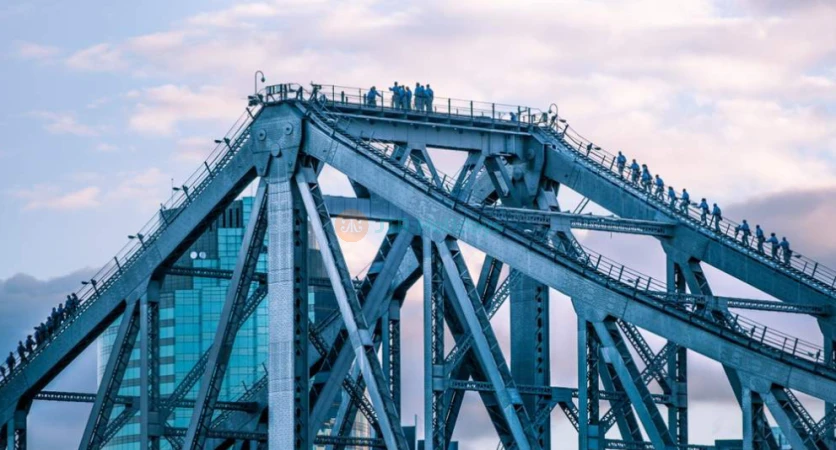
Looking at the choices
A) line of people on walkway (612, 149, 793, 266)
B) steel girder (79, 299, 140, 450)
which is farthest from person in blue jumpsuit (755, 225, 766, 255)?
A: steel girder (79, 299, 140, 450)

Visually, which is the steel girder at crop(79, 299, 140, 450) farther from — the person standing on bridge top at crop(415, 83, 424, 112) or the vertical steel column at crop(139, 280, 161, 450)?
the person standing on bridge top at crop(415, 83, 424, 112)

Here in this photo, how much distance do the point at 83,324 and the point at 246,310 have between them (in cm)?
1163

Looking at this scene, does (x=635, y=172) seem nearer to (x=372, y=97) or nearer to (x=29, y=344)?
(x=372, y=97)

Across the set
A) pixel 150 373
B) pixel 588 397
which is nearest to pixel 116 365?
pixel 150 373

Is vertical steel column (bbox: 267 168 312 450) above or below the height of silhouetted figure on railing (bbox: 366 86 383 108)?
below

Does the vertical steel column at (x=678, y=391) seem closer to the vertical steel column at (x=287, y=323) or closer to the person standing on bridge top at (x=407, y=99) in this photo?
the person standing on bridge top at (x=407, y=99)

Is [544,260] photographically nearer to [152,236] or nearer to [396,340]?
[396,340]

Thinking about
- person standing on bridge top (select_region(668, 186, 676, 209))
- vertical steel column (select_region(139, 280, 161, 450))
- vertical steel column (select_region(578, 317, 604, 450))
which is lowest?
vertical steel column (select_region(578, 317, 604, 450))

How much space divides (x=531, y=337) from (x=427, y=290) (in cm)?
1448

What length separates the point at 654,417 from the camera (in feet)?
286

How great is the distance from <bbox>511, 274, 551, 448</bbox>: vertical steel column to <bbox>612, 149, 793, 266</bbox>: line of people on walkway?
267 inches

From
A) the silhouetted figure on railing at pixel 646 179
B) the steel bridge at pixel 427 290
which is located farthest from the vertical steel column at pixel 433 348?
the silhouetted figure on railing at pixel 646 179

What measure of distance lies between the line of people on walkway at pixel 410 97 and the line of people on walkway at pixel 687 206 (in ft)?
30.0

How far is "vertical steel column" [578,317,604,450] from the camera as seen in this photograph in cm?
9456
